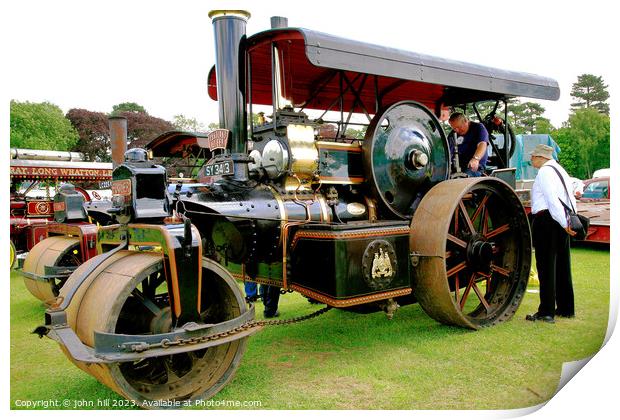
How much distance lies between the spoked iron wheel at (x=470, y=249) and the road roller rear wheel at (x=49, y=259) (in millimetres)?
2896

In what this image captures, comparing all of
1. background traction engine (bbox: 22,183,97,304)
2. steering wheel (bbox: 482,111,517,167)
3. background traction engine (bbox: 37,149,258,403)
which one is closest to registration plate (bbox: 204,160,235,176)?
background traction engine (bbox: 37,149,258,403)

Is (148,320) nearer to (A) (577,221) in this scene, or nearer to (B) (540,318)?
(B) (540,318)

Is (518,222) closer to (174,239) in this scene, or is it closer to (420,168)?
(420,168)

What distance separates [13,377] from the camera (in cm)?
245

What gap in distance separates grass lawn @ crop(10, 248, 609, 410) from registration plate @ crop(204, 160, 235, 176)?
1.08 metres

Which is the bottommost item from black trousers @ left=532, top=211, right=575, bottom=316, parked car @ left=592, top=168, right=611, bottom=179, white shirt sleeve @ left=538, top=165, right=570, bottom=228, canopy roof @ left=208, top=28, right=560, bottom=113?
black trousers @ left=532, top=211, right=575, bottom=316

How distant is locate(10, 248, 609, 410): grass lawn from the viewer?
2.36 meters

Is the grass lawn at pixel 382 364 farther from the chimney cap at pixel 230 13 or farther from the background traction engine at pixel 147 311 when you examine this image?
the chimney cap at pixel 230 13

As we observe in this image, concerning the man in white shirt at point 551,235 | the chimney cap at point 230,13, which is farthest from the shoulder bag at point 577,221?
the chimney cap at point 230,13

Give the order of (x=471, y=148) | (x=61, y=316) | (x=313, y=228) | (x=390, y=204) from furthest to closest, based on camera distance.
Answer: (x=471, y=148) < (x=390, y=204) < (x=313, y=228) < (x=61, y=316)

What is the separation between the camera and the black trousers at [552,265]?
3.55 m

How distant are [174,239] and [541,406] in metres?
1.81

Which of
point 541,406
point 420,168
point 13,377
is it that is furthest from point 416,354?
point 13,377

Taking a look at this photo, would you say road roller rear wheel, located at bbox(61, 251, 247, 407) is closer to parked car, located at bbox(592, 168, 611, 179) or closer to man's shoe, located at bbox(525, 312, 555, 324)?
parked car, located at bbox(592, 168, 611, 179)
